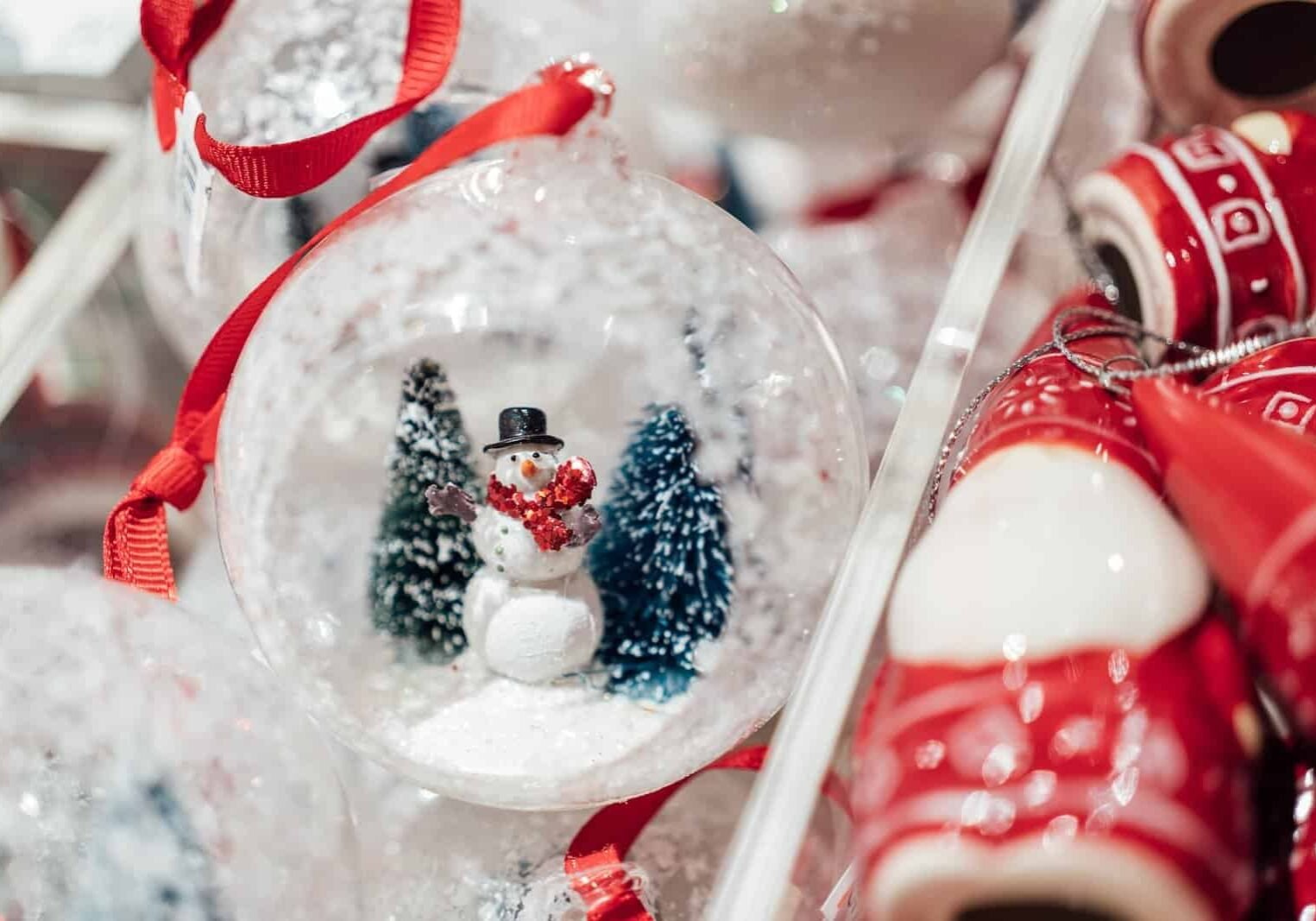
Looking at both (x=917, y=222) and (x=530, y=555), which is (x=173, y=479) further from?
(x=917, y=222)

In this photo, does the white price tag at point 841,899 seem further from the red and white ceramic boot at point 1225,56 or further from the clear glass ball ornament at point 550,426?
the red and white ceramic boot at point 1225,56

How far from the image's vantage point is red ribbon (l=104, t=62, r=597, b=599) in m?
0.55

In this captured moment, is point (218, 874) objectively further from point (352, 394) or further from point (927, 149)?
point (927, 149)

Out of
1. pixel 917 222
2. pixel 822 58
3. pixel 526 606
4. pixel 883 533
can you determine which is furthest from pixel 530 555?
pixel 917 222

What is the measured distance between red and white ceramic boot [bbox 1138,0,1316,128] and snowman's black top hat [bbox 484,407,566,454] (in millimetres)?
407

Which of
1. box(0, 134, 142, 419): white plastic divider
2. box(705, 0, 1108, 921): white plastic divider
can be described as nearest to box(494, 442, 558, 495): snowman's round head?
box(705, 0, 1108, 921): white plastic divider

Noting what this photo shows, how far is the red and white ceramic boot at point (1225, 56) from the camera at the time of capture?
584 millimetres

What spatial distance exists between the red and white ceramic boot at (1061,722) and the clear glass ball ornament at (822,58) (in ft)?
1.40

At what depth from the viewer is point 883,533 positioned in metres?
0.48

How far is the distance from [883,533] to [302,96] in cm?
40

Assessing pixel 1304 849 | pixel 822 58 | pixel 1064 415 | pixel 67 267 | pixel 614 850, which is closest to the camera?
pixel 1304 849

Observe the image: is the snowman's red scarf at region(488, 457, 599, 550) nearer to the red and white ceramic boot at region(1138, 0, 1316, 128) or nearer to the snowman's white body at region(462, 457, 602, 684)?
the snowman's white body at region(462, 457, 602, 684)

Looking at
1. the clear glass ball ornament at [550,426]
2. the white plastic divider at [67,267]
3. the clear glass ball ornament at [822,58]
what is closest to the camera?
the clear glass ball ornament at [550,426]

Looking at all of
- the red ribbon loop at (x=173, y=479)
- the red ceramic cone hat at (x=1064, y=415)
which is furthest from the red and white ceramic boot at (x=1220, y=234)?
the red ribbon loop at (x=173, y=479)
